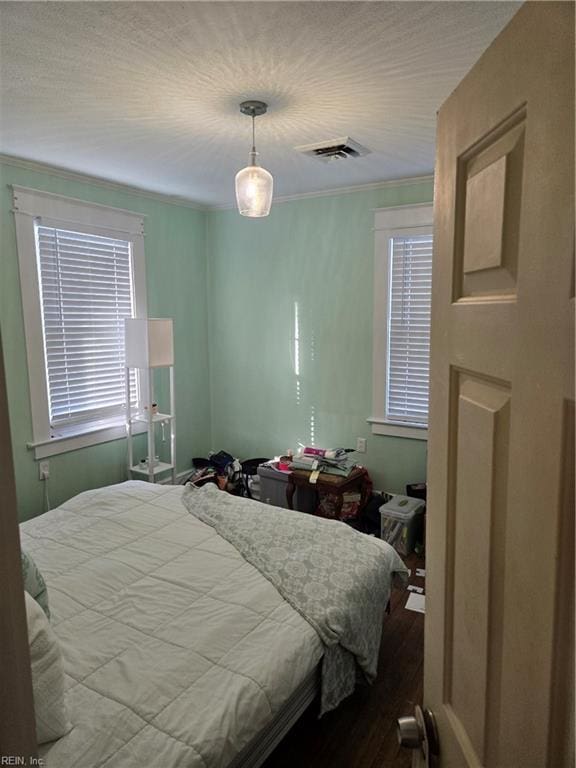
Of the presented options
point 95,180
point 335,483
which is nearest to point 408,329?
point 335,483

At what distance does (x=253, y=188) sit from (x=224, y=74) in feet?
1.47

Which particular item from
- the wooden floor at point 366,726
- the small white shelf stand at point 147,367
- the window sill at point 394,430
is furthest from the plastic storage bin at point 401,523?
the small white shelf stand at point 147,367

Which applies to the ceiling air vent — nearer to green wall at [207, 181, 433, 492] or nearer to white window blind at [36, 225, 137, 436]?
green wall at [207, 181, 433, 492]

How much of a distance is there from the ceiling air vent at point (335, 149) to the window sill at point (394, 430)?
75.7 inches

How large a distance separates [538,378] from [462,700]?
1.94 feet

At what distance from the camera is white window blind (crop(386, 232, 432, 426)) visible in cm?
356

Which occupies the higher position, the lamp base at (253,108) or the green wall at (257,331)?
the lamp base at (253,108)

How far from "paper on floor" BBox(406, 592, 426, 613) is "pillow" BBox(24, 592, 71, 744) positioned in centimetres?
196

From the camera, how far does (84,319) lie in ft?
11.6

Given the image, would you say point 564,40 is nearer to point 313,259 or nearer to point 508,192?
point 508,192

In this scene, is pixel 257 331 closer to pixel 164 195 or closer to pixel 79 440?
pixel 164 195

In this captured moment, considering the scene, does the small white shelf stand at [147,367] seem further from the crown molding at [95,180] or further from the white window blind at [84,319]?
the crown molding at [95,180]

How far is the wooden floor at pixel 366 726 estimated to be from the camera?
5.92ft

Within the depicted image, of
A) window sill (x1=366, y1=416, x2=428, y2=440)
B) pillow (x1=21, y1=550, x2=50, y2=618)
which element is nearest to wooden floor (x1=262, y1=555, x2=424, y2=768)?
pillow (x1=21, y1=550, x2=50, y2=618)
